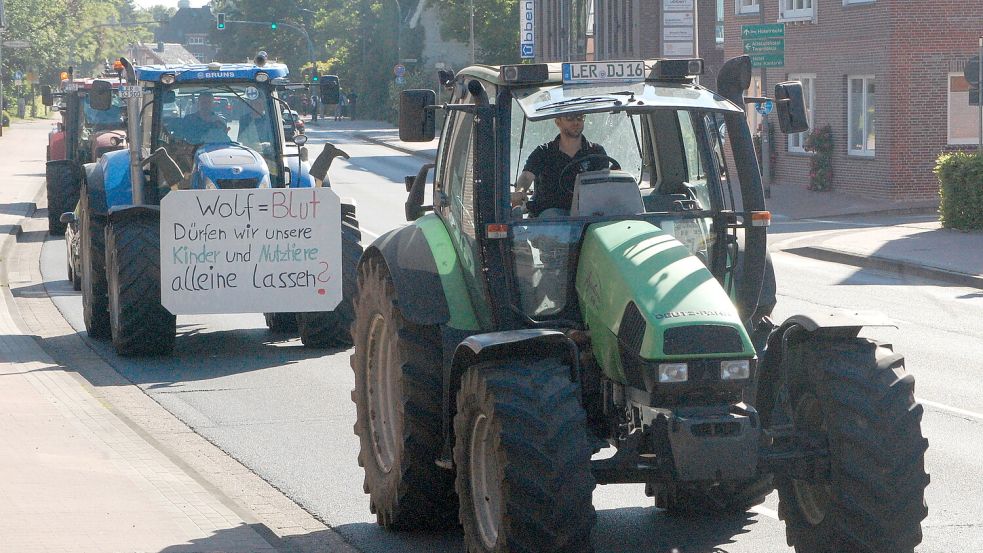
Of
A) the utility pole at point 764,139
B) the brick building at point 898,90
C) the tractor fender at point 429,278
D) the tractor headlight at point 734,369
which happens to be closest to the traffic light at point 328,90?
the tractor fender at point 429,278

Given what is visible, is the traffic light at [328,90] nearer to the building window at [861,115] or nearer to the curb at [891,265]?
the curb at [891,265]

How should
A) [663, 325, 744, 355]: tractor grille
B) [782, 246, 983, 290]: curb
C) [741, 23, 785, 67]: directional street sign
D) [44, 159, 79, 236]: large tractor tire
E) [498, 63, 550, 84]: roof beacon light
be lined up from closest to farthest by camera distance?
[663, 325, 744, 355]: tractor grille
[498, 63, 550, 84]: roof beacon light
[782, 246, 983, 290]: curb
[44, 159, 79, 236]: large tractor tire
[741, 23, 785, 67]: directional street sign

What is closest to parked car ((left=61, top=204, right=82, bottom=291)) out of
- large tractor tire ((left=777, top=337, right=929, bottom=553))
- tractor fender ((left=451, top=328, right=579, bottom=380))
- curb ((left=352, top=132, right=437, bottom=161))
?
tractor fender ((left=451, top=328, right=579, bottom=380))

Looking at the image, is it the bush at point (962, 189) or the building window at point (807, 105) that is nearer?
the bush at point (962, 189)

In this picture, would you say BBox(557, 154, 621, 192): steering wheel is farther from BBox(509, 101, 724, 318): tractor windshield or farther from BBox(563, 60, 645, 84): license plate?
BBox(563, 60, 645, 84): license plate

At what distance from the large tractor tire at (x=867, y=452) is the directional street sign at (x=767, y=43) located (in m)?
23.5

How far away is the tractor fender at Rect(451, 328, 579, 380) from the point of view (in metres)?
5.58

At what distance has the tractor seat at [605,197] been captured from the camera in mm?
6348

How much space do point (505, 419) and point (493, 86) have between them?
188 cm

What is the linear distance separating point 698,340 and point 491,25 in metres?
60.4

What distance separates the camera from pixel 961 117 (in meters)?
30.0

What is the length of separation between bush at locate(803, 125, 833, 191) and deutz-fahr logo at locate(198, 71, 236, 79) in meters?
20.0

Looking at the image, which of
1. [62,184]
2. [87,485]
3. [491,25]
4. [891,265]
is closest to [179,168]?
[87,485]

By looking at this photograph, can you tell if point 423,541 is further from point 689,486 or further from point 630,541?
point 689,486
